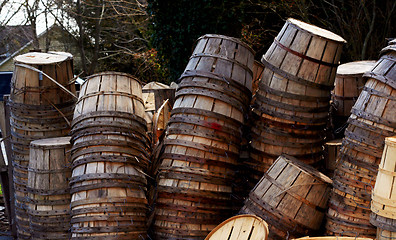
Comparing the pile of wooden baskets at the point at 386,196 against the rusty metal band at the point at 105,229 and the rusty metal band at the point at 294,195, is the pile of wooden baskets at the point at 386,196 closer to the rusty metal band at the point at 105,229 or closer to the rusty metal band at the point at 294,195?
the rusty metal band at the point at 294,195

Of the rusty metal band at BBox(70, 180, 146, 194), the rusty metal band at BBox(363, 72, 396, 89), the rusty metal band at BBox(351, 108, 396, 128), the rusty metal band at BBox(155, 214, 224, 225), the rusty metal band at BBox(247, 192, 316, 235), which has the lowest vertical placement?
the rusty metal band at BBox(155, 214, 224, 225)

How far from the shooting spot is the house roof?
21719 mm

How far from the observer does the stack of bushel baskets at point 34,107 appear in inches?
235

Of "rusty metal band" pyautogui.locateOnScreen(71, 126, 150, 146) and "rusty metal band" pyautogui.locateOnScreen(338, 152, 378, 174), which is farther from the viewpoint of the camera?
"rusty metal band" pyautogui.locateOnScreen(71, 126, 150, 146)

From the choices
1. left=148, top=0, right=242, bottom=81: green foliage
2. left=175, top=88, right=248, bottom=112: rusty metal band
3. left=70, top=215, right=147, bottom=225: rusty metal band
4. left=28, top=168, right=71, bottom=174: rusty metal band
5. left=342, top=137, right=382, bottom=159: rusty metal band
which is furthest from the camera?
left=148, top=0, right=242, bottom=81: green foliage

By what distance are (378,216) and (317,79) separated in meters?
1.74

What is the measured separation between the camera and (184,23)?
9.79 meters

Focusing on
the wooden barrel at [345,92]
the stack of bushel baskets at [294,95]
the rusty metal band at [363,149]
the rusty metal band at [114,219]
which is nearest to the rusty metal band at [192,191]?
the rusty metal band at [114,219]

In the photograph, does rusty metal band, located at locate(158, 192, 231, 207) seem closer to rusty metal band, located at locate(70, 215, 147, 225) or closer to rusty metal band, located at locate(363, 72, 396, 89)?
rusty metal band, located at locate(70, 215, 147, 225)

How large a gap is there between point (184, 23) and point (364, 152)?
20.0 feet

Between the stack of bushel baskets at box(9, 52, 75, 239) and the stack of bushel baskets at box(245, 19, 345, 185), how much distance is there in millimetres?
2379

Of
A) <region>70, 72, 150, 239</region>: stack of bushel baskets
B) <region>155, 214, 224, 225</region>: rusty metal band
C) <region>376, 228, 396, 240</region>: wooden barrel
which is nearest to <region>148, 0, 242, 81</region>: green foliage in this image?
<region>70, 72, 150, 239</region>: stack of bushel baskets

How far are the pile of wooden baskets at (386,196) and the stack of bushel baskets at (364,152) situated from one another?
45 cm

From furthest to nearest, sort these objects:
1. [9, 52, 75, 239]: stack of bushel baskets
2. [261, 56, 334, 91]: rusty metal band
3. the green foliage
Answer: the green foliage
[9, 52, 75, 239]: stack of bushel baskets
[261, 56, 334, 91]: rusty metal band
